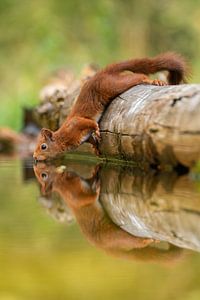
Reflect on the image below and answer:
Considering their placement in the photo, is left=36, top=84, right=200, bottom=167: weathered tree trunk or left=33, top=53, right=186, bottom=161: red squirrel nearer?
left=36, top=84, right=200, bottom=167: weathered tree trunk

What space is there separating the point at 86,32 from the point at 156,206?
1252cm

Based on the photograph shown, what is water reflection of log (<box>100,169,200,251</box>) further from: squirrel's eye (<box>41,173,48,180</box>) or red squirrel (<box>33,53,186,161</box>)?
red squirrel (<box>33,53,186,161</box>)

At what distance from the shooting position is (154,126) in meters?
4.08

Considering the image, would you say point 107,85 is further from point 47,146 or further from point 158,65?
point 47,146

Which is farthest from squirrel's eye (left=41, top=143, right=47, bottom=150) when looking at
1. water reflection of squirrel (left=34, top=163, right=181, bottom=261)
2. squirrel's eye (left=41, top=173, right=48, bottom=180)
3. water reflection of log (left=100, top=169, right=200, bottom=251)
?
water reflection of log (left=100, top=169, right=200, bottom=251)

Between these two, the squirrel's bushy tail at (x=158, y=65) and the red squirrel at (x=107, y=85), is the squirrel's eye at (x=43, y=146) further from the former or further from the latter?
the squirrel's bushy tail at (x=158, y=65)

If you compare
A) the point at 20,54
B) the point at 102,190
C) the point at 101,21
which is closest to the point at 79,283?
the point at 102,190

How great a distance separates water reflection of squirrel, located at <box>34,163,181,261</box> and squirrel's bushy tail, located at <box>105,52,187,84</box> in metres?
1.02

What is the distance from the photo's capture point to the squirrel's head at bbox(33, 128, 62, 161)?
19.7ft

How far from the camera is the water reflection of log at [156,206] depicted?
2342 mm

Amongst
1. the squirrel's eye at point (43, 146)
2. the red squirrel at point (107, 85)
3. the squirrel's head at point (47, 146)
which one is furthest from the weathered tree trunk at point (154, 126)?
the squirrel's eye at point (43, 146)

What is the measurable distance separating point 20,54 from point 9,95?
5.01 ft

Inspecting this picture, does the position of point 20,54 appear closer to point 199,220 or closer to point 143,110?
point 143,110

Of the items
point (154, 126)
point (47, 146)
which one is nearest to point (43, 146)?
point (47, 146)
